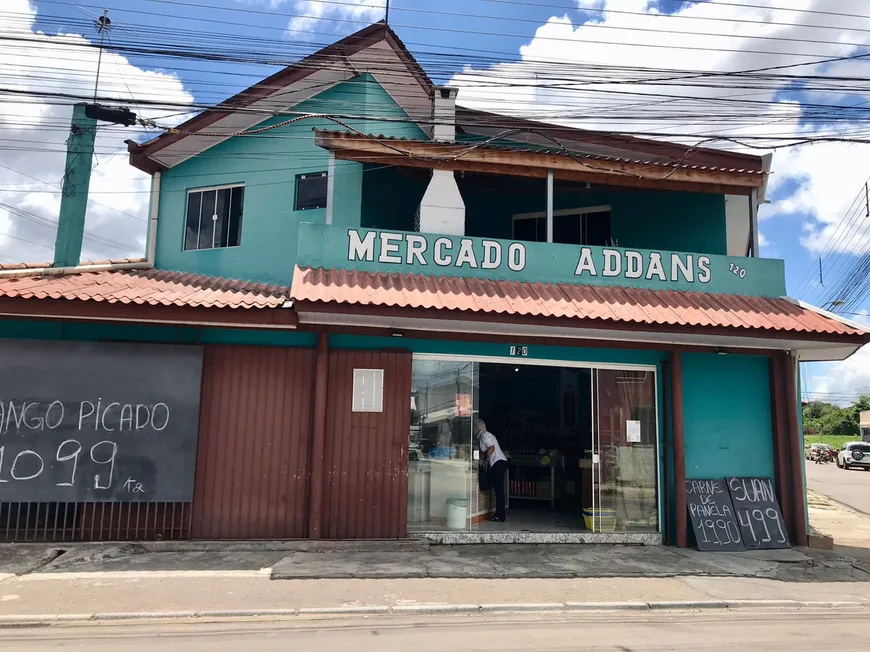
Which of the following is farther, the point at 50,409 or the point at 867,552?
the point at 867,552

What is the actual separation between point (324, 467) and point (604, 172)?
263 inches

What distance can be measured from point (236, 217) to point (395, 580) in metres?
8.10

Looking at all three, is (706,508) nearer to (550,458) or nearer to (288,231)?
(550,458)

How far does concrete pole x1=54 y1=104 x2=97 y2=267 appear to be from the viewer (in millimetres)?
11000

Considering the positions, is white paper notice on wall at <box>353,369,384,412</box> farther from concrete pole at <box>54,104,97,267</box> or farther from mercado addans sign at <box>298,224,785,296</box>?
concrete pole at <box>54,104,97,267</box>

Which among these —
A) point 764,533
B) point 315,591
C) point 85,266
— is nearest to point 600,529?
point 764,533

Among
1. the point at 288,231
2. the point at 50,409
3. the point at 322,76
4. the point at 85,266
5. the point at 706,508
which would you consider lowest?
the point at 706,508

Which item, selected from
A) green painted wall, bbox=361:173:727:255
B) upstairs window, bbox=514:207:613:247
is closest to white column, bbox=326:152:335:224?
green painted wall, bbox=361:173:727:255

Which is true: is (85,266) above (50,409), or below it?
above

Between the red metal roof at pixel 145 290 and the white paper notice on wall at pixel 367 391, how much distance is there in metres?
1.57

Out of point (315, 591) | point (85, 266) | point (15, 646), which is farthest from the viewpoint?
point (85, 266)

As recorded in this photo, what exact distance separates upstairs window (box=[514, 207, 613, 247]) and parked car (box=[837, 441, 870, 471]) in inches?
1170

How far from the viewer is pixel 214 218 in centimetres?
1286

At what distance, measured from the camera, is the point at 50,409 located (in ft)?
28.5
